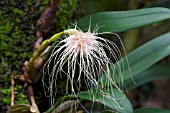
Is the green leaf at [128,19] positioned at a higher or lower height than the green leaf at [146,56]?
higher

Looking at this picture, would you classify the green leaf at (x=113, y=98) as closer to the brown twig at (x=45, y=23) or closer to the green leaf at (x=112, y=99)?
the green leaf at (x=112, y=99)

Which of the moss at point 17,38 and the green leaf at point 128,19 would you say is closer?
the green leaf at point 128,19

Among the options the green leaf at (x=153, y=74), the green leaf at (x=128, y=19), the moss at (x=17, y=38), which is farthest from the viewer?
the green leaf at (x=153, y=74)

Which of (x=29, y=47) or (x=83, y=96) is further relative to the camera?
(x=29, y=47)

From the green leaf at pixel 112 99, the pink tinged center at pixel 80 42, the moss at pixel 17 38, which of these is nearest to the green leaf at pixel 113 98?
the green leaf at pixel 112 99

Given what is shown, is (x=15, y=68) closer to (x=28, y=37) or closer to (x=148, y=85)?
(x=28, y=37)

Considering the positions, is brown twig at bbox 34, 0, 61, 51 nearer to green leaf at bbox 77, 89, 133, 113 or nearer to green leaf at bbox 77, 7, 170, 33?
green leaf at bbox 77, 7, 170, 33

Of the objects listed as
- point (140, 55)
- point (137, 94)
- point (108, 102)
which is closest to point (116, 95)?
point (108, 102)

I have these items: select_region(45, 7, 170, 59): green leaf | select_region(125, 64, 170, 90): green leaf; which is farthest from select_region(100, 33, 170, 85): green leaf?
select_region(125, 64, 170, 90): green leaf
